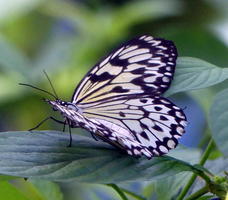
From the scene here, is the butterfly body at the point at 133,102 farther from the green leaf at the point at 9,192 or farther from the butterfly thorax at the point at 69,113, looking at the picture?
the green leaf at the point at 9,192

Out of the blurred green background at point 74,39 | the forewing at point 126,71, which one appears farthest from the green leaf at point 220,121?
the blurred green background at point 74,39

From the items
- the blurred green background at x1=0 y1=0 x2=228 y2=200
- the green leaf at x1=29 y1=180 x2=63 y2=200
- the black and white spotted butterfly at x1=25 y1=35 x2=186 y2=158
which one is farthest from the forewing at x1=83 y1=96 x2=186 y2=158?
the blurred green background at x1=0 y1=0 x2=228 y2=200

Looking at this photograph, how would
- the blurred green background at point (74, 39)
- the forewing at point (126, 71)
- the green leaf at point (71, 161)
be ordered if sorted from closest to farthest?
the green leaf at point (71, 161) < the forewing at point (126, 71) < the blurred green background at point (74, 39)

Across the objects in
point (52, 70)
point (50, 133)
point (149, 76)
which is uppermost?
point (149, 76)

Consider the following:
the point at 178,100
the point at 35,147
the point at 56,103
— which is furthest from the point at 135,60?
the point at 178,100

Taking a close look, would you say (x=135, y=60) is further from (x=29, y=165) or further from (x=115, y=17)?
(x=115, y=17)

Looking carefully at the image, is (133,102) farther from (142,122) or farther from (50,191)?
(50,191)
